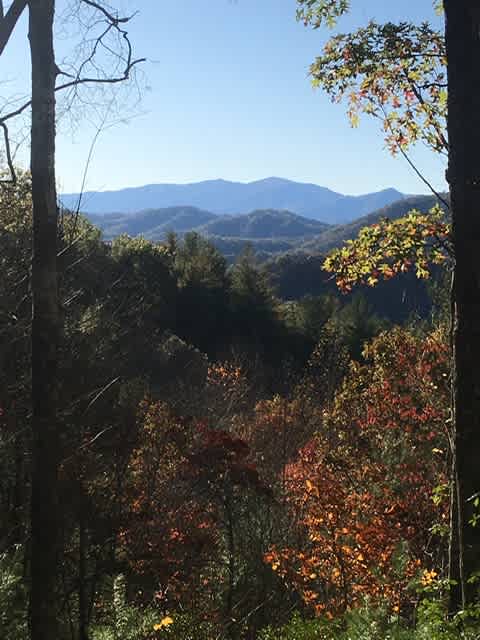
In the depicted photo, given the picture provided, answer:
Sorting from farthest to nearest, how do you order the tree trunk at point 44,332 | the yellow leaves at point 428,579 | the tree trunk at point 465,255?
the yellow leaves at point 428,579 → the tree trunk at point 465,255 → the tree trunk at point 44,332

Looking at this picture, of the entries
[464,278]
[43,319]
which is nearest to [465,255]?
[464,278]

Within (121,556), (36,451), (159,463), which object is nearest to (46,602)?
(36,451)

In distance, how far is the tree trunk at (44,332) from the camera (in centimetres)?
404

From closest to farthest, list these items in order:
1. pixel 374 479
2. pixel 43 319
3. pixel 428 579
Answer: pixel 43 319 → pixel 428 579 → pixel 374 479

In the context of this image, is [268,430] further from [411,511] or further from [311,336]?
[311,336]

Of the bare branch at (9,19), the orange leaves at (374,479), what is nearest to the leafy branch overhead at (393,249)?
the bare branch at (9,19)

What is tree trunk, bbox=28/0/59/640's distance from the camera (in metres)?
4.04

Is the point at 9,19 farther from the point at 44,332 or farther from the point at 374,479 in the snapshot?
the point at 374,479

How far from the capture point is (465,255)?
4.37 metres

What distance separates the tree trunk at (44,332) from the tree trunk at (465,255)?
109 inches

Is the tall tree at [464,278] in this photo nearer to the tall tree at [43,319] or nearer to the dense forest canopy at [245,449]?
the dense forest canopy at [245,449]

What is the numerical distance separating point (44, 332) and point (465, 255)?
2.97 m

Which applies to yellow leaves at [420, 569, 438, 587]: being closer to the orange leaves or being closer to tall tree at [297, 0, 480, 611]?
tall tree at [297, 0, 480, 611]

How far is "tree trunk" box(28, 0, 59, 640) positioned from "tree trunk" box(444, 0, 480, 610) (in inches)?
109
